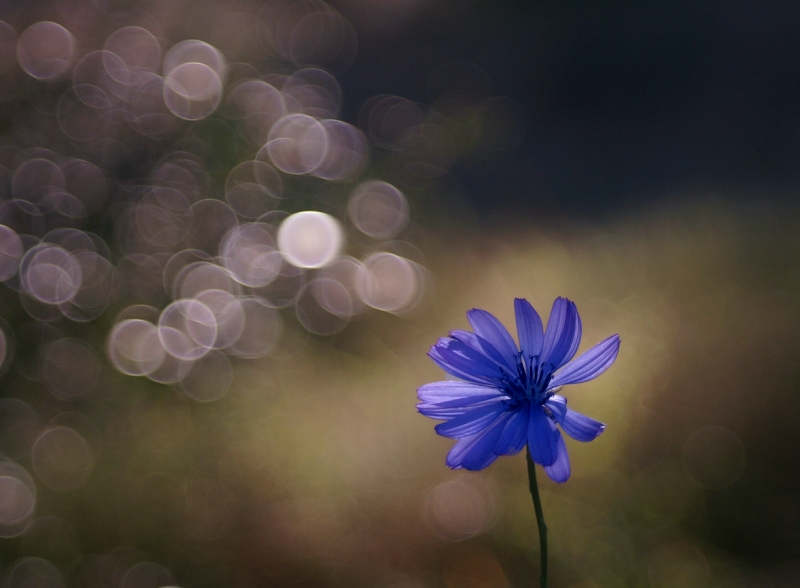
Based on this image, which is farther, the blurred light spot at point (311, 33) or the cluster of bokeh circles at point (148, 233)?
the blurred light spot at point (311, 33)

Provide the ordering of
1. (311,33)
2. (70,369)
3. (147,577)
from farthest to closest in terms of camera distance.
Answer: (311,33) → (70,369) → (147,577)

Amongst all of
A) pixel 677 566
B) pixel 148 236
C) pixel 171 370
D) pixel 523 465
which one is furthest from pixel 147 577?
pixel 148 236

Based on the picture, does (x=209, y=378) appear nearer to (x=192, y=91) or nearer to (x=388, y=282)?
(x=388, y=282)

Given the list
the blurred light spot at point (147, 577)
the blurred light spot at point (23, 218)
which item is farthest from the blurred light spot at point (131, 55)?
the blurred light spot at point (147, 577)

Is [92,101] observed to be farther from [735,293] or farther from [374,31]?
[374,31]

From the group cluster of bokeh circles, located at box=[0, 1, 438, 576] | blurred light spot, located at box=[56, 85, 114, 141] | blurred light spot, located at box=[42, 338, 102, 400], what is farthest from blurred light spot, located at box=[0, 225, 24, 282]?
blurred light spot, located at box=[56, 85, 114, 141]

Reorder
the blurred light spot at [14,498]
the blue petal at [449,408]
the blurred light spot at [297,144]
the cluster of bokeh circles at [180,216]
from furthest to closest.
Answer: the blurred light spot at [297,144] < the cluster of bokeh circles at [180,216] < the blurred light spot at [14,498] < the blue petal at [449,408]

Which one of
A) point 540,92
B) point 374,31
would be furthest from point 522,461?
point 374,31

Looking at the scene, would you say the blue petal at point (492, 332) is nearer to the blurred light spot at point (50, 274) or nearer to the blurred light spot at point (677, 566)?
the blurred light spot at point (677, 566)
